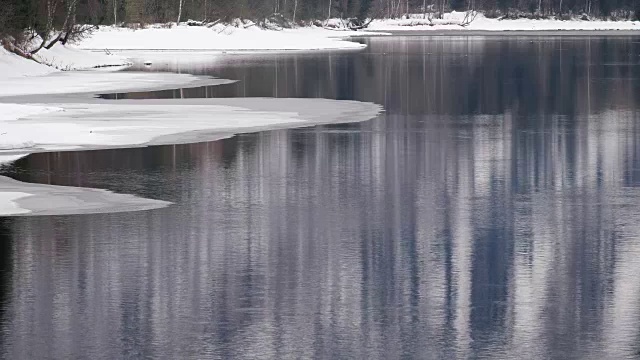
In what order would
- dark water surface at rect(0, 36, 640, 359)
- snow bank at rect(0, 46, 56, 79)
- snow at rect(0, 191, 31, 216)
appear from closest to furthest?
1. dark water surface at rect(0, 36, 640, 359)
2. snow at rect(0, 191, 31, 216)
3. snow bank at rect(0, 46, 56, 79)

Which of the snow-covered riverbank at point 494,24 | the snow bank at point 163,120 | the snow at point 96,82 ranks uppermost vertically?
the snow-covered riverbank at point 494,24

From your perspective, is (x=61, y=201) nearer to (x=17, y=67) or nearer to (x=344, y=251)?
(x=344, y=251)

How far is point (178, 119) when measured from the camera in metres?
31.4

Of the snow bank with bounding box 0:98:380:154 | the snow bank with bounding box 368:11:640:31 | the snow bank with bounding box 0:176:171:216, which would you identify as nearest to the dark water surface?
the snow bank with bounding box 0:176:171:216

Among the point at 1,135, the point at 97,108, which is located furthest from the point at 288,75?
the point at 1,135

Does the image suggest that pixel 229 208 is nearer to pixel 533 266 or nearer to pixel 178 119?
pixel 533 266

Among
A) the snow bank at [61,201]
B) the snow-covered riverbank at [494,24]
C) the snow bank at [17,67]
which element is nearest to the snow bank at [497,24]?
the snow-covered riverbank at [494,24]

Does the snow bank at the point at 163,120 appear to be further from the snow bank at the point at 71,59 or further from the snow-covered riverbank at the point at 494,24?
the snow-covered riverbank at the point at 494,24

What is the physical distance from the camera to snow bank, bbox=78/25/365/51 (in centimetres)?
9193

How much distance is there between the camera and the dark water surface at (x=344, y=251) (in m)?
10.9

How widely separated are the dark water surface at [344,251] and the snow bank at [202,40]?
6411 centimetres

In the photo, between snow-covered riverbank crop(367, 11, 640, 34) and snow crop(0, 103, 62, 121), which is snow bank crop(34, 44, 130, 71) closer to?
snow crop(0, 103, 62, 121)

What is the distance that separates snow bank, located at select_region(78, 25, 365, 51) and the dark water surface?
6411 centimetres

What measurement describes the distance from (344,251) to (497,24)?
146m
